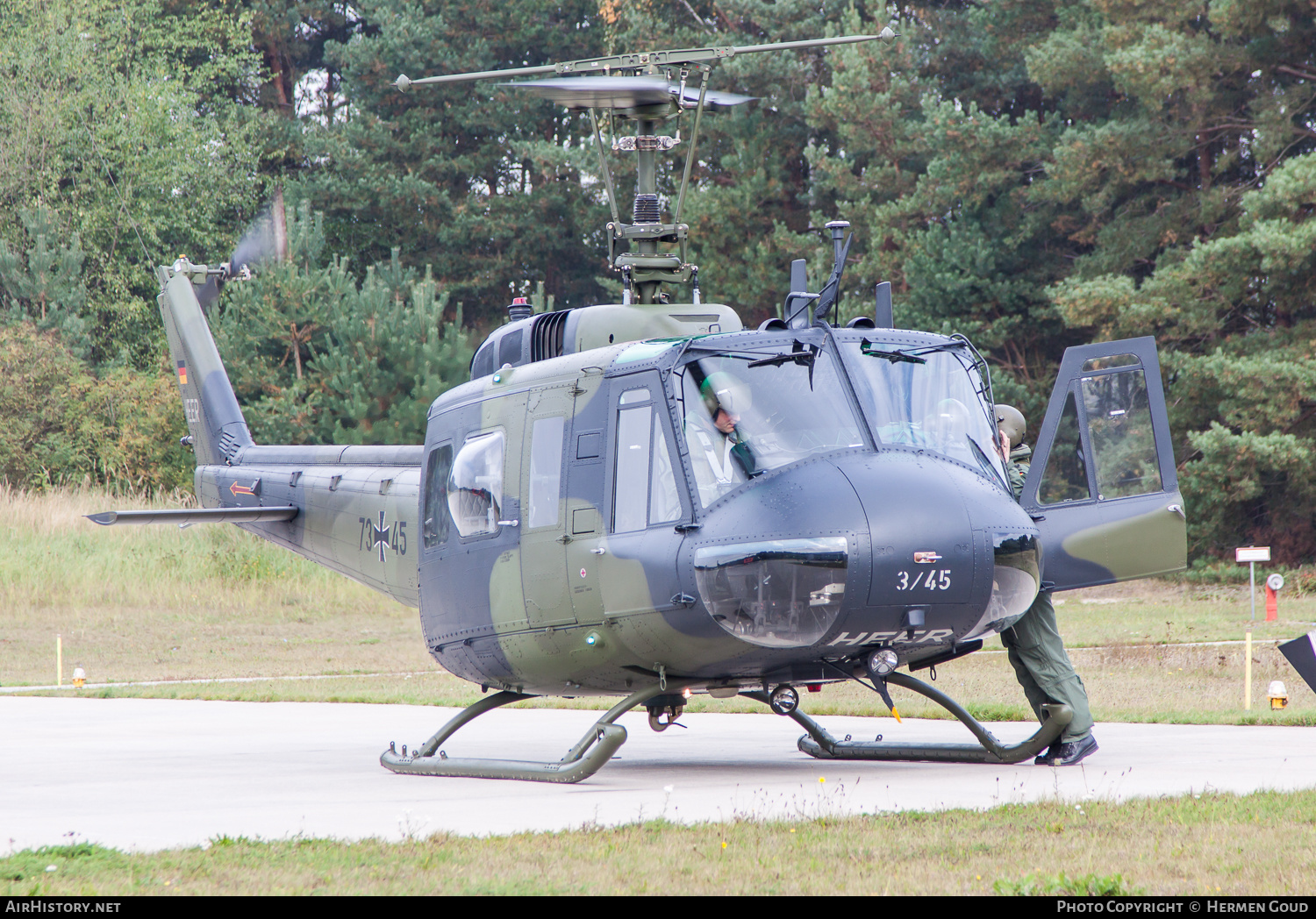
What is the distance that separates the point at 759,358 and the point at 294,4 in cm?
4307

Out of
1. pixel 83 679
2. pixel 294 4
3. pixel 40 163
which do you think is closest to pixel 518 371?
pixel 83 679

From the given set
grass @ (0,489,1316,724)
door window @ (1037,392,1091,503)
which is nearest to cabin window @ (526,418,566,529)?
door window @ (1037,392,1091,503)

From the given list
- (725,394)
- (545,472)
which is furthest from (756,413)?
(545,472)

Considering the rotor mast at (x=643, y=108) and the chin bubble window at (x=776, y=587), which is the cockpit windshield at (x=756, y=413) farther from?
the rotor mast at (x=643, y=108)

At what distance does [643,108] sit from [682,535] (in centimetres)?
331

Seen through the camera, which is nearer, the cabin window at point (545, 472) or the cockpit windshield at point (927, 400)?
the cockpit windshield at point (927, 400)

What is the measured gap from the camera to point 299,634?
81.9ft

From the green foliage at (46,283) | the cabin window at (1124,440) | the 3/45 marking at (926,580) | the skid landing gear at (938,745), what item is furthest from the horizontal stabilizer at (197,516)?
the green foliage at (46,283)

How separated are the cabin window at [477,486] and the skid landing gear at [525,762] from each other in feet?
3.98

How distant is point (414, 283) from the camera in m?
38.1

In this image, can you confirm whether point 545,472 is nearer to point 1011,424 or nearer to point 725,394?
point 725,394

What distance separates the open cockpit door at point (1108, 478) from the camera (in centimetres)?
888
